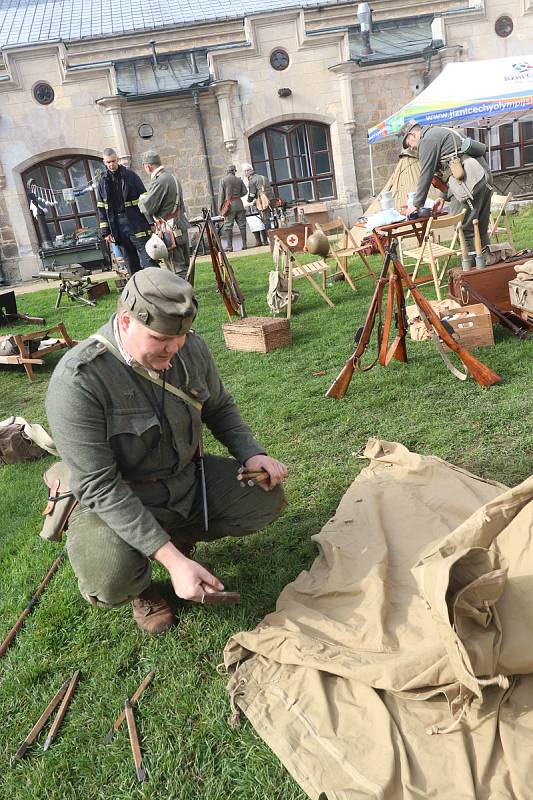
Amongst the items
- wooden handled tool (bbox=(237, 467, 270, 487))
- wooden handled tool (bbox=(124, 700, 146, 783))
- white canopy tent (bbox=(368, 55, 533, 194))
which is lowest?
Result: wooden handled tool (bbox=(124, 700, 146, 783))

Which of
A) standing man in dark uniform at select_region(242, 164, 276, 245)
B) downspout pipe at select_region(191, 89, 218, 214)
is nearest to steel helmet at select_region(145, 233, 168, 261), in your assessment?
standing man in dark uniform at select_region(242, 164, 276, 245)

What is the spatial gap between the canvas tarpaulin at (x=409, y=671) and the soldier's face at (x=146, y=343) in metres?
1.11

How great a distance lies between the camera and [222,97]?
15023 millimetres

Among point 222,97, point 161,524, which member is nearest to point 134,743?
point 161,524

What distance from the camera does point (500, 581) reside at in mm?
1706

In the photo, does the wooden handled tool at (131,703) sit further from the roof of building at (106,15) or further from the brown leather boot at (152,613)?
the roof of building at (106,15)

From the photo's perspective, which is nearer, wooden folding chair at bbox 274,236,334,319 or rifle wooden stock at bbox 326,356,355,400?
rifle wooden stock at bbox 326,356,355,400

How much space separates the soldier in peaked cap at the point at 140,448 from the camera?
85.7 inches

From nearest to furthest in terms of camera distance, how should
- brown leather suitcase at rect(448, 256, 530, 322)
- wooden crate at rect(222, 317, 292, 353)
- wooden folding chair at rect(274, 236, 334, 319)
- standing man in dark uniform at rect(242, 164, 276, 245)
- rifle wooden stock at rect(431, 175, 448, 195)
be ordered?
brown leather suitcase at rect(448, 256, 530, 322)
wooden crate at rect(222, 317, 292, 353)
rifle wooden stock at rect(431, 175, 448, 195)
wooden folding chair at rect(274, 236, 334, 319)
standing man in dark uniform at rect(242, 164, 276, 245)

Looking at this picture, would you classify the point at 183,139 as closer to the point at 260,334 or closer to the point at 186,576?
the point at 260,334

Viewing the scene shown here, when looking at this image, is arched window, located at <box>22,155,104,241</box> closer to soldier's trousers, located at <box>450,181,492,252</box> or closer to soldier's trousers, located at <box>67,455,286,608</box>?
soldier's trousers, located at <box>450,181,492,252</box>

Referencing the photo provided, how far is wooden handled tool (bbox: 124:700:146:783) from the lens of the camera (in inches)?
77.5

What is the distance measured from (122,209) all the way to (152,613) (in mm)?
7086

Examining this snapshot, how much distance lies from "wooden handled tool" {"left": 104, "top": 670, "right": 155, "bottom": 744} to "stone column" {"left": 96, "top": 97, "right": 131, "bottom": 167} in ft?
49.1
